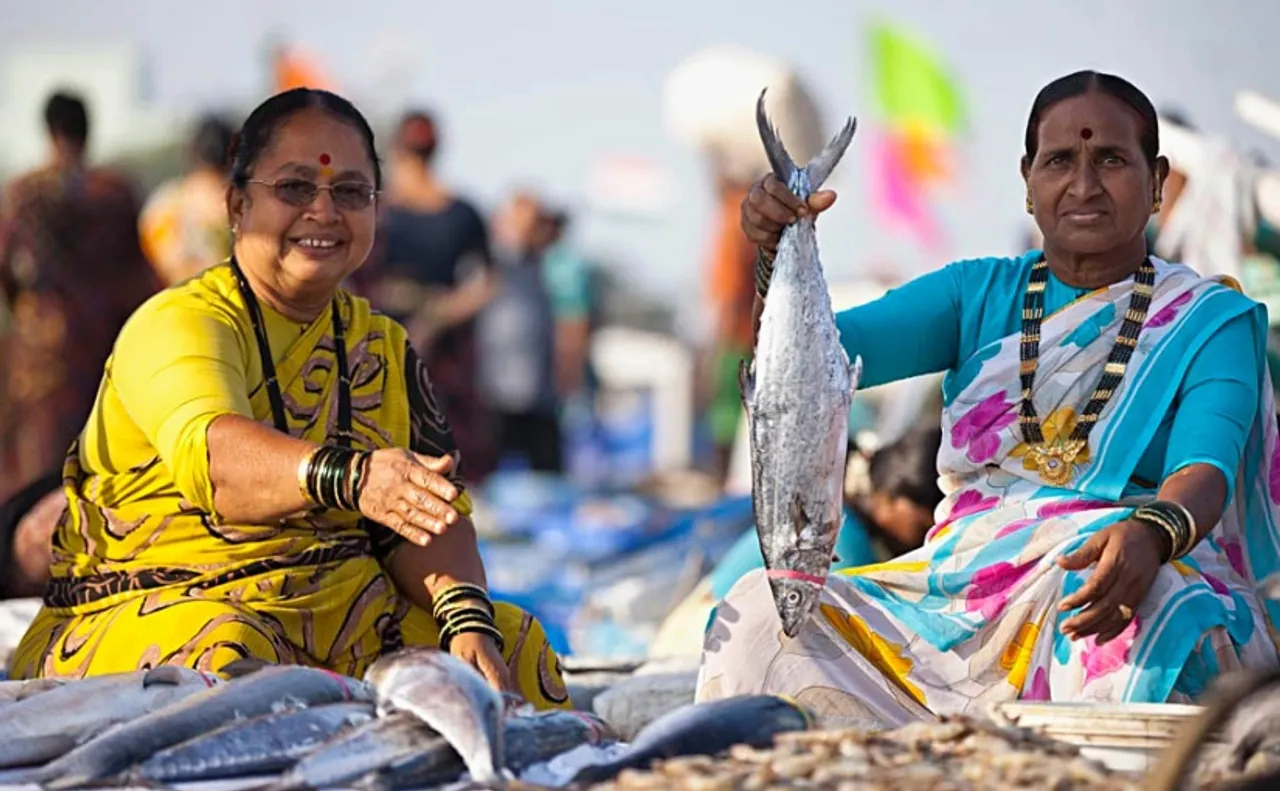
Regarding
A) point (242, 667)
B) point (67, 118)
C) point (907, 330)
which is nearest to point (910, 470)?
point (907, 330)

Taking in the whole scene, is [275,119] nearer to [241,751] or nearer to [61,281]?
[241,751]

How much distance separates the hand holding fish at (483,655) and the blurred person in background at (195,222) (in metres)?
6.87

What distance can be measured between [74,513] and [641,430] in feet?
44.3

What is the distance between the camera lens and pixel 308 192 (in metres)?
4.18

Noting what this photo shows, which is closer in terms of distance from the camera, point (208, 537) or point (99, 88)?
point (208, 537)

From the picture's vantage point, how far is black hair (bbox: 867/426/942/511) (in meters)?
5.93

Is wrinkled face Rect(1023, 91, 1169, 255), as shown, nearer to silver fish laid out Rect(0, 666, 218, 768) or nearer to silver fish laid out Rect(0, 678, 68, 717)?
silver fish laid out Rect(0, 666, 218, 768)

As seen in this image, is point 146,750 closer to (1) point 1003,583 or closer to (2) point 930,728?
(2) point 930,728

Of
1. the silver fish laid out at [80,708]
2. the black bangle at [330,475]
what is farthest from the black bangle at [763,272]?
the silver fish laid out at [80,708]

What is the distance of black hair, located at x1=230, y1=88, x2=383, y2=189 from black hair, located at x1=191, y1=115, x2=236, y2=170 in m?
6.44

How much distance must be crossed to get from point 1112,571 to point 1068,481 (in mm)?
387

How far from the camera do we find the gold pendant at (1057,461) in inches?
154

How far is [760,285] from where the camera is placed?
3.81 metres

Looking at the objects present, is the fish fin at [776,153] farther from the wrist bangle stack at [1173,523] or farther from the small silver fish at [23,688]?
the small silver fish at [23,688]
